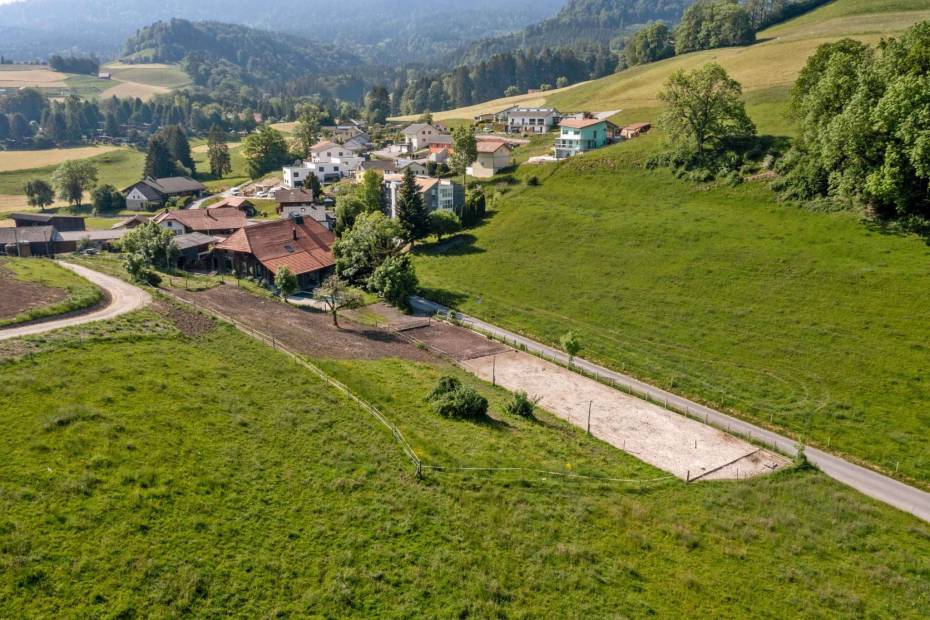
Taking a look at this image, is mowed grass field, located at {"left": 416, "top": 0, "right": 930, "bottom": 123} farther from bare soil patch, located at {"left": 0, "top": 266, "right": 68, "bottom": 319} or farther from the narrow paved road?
bare soil patch, located at {"left": 0, "top": 266, "right": 68, "bottom": 319}

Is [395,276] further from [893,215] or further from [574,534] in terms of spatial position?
[893,215]

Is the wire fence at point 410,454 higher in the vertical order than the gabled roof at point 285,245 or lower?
lower

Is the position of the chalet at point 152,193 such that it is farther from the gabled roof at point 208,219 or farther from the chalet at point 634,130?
the chalet at point 634,130

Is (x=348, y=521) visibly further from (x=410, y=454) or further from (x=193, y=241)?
(x=193, y=241)

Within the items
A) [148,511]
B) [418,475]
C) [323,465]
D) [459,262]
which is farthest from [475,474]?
[459,262]

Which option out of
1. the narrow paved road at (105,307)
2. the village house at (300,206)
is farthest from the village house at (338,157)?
the narrow paved road at (105,307)

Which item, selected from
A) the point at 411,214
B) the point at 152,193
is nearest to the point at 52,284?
the point at 411,214

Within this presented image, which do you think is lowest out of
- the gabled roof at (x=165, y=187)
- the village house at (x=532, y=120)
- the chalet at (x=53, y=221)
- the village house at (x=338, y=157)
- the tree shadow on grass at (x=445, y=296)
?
the tree shadow on grass at (x=445, y=296)
